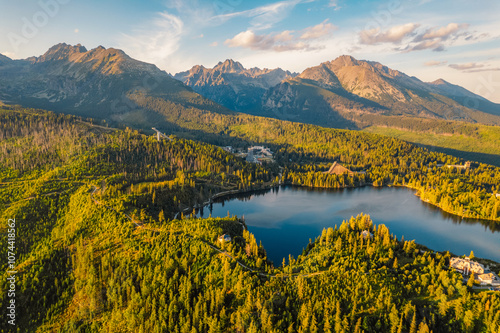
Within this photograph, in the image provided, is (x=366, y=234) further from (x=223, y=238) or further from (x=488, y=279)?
(x=223, y=238)

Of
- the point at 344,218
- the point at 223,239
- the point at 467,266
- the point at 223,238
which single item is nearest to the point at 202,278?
the point at 223,239

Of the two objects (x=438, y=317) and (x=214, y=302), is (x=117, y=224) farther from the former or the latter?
(x=438, y=317)

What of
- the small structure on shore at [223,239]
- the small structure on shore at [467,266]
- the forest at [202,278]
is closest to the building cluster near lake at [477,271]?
the small structure on shore at [467,266]

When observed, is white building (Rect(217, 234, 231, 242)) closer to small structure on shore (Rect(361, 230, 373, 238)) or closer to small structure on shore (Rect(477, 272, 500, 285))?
small structure on shore (Rect(361, 230, 373, 238))

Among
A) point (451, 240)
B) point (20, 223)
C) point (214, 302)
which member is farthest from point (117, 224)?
point (451, 240)

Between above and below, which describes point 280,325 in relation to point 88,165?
below

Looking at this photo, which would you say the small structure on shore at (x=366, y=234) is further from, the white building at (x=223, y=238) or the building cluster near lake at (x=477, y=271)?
the white building at (x=223, y=238)
